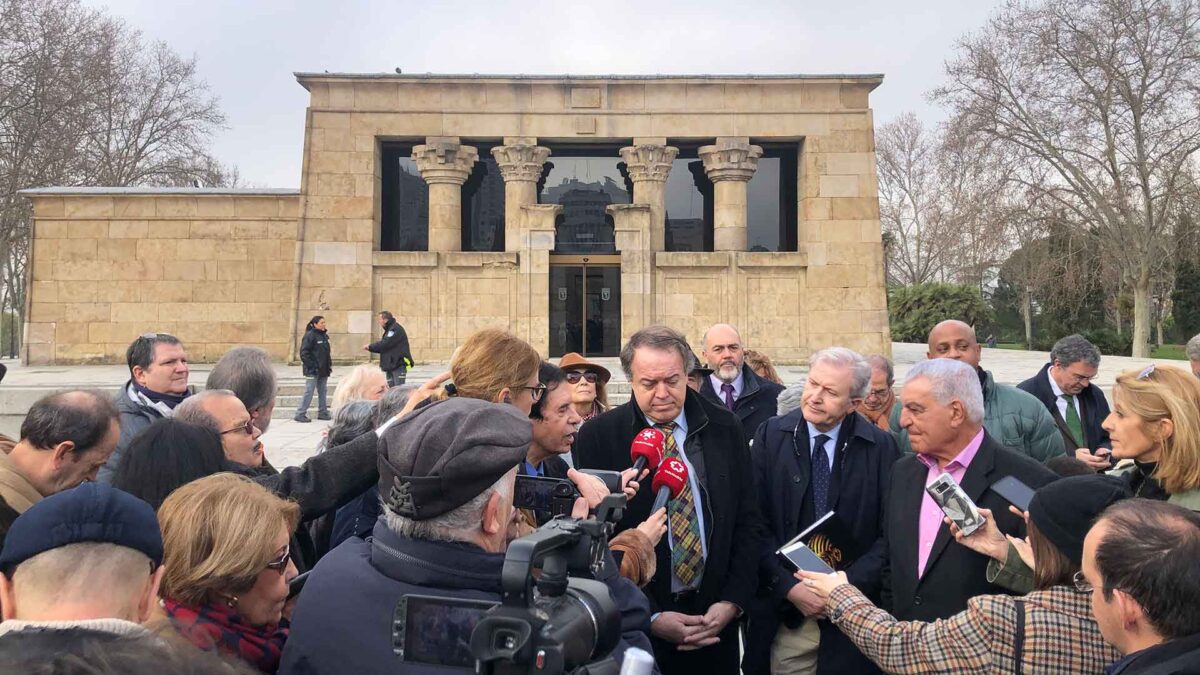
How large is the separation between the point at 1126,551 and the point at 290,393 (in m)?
16.2

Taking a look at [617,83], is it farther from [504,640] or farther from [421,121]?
[504,640]

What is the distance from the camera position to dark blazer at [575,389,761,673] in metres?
3.70

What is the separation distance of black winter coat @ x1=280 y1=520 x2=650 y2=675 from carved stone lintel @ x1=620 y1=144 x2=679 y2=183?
62.7 ft

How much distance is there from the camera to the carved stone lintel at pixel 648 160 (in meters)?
20.3

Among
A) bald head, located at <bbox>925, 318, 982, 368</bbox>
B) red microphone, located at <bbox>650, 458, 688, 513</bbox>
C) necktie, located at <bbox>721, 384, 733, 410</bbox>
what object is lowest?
red microphone, located at <bbox>650, 458, 688, 513</bbox>

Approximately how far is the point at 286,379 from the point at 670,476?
1545 centimetres

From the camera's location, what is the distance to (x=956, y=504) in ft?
10.2

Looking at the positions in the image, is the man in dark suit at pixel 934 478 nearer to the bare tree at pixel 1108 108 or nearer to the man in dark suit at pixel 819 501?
the man in dark suit at pixel 819 501

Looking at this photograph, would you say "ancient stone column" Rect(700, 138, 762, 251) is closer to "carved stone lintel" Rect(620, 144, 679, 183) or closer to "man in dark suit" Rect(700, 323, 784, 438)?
"carved stone lintel" Rect(620, 144, 679, 183)

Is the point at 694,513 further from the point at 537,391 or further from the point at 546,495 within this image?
the point at 546,495

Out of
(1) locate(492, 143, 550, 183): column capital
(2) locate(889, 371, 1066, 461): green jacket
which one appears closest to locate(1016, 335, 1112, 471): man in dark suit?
(2) locate(889, 371, 1066, 461): green jacket

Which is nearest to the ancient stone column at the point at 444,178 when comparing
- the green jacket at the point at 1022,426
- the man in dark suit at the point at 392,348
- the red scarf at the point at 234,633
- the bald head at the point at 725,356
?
the man in dark suit at the point at 392,348

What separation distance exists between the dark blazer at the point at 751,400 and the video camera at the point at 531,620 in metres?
4.93

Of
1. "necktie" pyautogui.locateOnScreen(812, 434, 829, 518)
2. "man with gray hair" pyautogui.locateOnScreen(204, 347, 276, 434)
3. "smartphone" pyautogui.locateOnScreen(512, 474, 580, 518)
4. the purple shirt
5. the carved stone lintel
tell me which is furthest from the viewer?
the carved stone lintel
